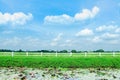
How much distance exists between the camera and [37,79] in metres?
16.4

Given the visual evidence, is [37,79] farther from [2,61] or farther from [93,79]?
[2,61]

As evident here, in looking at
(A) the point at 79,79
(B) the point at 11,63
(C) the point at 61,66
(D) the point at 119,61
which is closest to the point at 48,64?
(C) the point at 61,66

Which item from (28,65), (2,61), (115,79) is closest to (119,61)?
(28,65)

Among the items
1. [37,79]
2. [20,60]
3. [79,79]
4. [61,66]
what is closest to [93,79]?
[79,79]

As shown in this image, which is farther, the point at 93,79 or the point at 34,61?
the point at 34,61

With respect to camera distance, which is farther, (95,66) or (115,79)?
(95,66)

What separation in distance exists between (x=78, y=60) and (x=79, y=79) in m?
15.7

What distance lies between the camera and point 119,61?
106ft

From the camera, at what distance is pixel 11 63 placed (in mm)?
32750

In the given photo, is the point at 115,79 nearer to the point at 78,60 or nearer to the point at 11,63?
the point at 78,60

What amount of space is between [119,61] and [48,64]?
7013mm

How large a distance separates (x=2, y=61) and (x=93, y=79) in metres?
18.1

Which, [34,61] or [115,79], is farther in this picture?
[34,61]

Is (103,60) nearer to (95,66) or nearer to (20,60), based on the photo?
(95,66)
